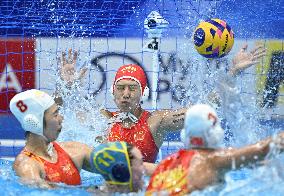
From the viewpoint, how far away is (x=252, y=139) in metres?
5.61

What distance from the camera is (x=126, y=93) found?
504 centimetres

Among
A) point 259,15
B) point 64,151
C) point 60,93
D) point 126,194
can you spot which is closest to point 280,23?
point 259,15

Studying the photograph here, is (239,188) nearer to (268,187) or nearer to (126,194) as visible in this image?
(268,187)

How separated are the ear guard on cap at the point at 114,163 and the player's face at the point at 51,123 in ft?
2.69

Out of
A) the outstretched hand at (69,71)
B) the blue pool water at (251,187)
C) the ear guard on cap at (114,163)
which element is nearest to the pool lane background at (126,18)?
the outstretched hand at (69,71)

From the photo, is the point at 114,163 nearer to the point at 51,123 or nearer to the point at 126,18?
the point at 51,123

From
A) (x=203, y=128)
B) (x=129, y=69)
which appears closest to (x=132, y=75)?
(x=129, y=69)

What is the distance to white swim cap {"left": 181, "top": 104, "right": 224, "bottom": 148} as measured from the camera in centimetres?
340

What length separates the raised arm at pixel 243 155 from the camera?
338cm

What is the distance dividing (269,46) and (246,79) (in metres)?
0.42

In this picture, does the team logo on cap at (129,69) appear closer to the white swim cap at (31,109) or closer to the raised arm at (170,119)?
the raised arm at (170,119)

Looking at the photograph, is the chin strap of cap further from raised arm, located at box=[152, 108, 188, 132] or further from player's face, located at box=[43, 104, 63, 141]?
player's face, located at box=[43, 104, 63, 141]

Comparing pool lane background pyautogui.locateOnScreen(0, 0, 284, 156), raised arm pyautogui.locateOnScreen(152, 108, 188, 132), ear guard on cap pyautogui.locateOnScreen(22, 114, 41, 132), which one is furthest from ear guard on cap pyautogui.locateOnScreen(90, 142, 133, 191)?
pool lane background pyautogui.locateOnScreen(0, 0, 284, 156)

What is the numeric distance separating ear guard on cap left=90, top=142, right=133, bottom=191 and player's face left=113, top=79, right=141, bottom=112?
1364 mm
